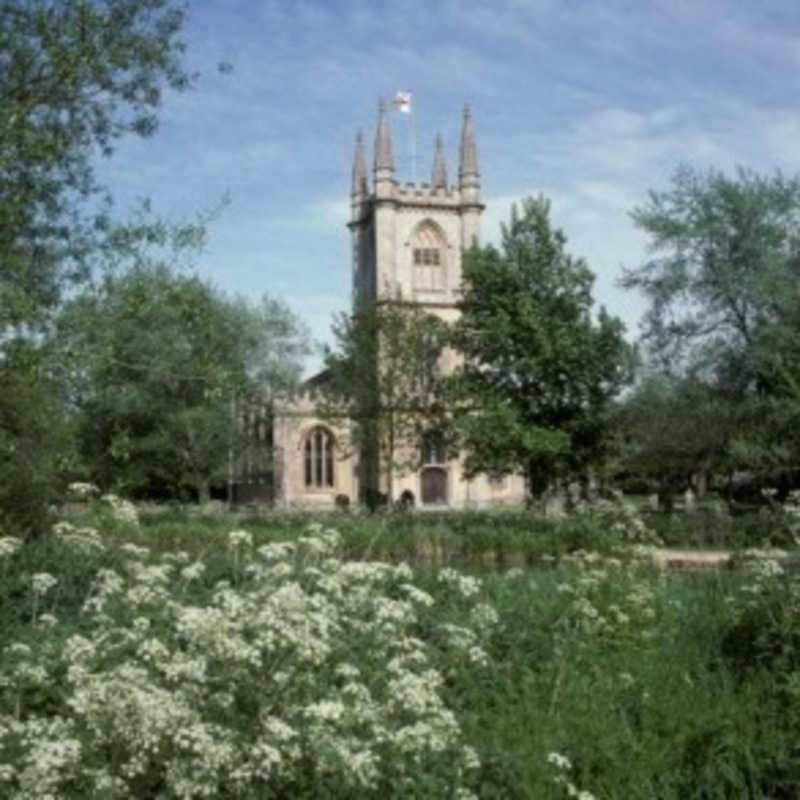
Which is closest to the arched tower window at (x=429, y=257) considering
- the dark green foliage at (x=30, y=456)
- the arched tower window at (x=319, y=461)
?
the arched tower window at (x=319, y=461)

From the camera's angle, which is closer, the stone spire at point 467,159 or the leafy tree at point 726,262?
the leafy tree at point 726,262

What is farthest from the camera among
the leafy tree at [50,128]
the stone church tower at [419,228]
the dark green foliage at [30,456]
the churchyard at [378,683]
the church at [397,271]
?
the stone church tower at [419,228]

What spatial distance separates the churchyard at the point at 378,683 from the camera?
14.0 feet

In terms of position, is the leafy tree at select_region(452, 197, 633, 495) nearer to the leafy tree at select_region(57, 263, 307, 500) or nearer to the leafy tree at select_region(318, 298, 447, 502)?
the leafy tree at select_region(318, 298, 447, 502)

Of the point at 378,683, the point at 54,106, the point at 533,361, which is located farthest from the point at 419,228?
the point at 378,683

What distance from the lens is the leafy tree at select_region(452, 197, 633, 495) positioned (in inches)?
1361

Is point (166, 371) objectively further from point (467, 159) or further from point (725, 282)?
point (467, 159)

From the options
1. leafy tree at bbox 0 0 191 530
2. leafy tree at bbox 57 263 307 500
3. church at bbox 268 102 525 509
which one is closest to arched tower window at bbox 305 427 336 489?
church at bbox 268 102 525 509

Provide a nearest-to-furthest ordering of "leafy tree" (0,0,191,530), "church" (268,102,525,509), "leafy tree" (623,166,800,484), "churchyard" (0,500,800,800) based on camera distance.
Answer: "churchyard" (0,500,800,800)
"leafy tree" (0,0,191,530)
"leafy tree" (623,166,800,484)
"church" (268,102,525,509)

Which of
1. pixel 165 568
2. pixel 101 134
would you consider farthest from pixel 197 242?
pixel 165 568

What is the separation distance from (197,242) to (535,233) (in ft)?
87.1

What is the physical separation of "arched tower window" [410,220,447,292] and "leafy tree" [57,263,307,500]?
13.6 meters

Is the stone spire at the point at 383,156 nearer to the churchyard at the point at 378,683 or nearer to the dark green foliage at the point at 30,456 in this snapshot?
the dark green foliage at the point at 30,456

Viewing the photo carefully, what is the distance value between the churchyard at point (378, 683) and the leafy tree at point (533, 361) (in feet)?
77.8
